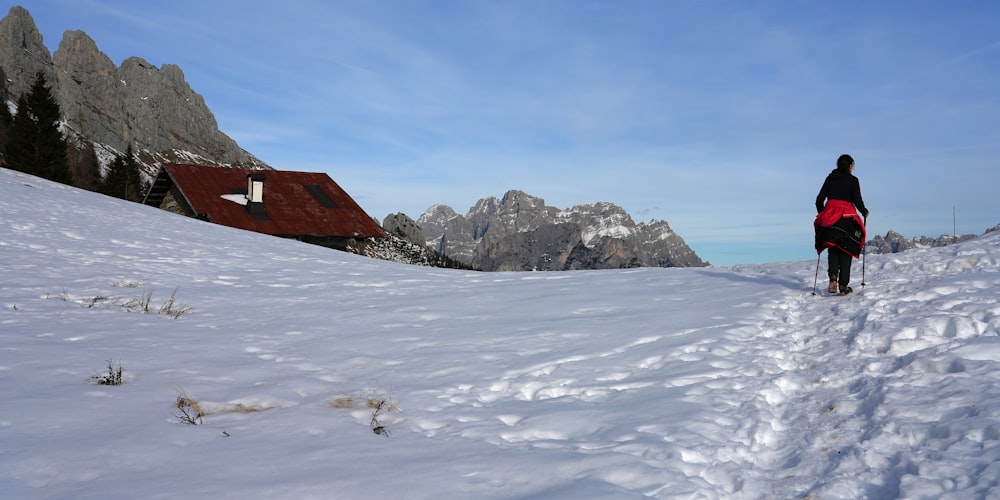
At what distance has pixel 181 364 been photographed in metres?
6.79

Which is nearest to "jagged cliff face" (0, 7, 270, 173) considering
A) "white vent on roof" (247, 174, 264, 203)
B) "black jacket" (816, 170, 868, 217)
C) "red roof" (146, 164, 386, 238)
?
"red roof" (146, 164, 386, 238)

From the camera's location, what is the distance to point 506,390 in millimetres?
6461

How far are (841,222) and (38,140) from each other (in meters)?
Answer: 67.3

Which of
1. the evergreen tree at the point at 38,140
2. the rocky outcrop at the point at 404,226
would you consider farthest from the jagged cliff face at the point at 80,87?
the rocky outcrop at the point at 404,226

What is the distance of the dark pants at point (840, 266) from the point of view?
10.2 m

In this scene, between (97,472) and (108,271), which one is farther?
(108,271)

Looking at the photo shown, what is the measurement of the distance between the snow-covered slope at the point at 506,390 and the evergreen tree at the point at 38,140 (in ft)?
183

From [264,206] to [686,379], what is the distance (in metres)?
33.0

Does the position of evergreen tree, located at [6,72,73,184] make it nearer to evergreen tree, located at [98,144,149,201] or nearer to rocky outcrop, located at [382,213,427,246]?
evergreen tree, located at [98,144,149,201]

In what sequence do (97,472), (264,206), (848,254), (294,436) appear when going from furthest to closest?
(264,206) → (848,254) → (294,436) → (97,472)

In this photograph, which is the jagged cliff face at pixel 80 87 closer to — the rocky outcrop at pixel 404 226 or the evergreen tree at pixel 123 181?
the evergreen tree at pixel 123 181

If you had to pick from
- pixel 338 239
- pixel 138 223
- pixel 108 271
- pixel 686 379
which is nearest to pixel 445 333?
pixel 686 379

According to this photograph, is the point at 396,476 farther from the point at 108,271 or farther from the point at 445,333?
the point at 108,271

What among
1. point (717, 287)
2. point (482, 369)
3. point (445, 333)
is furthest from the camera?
point (717, 287)
